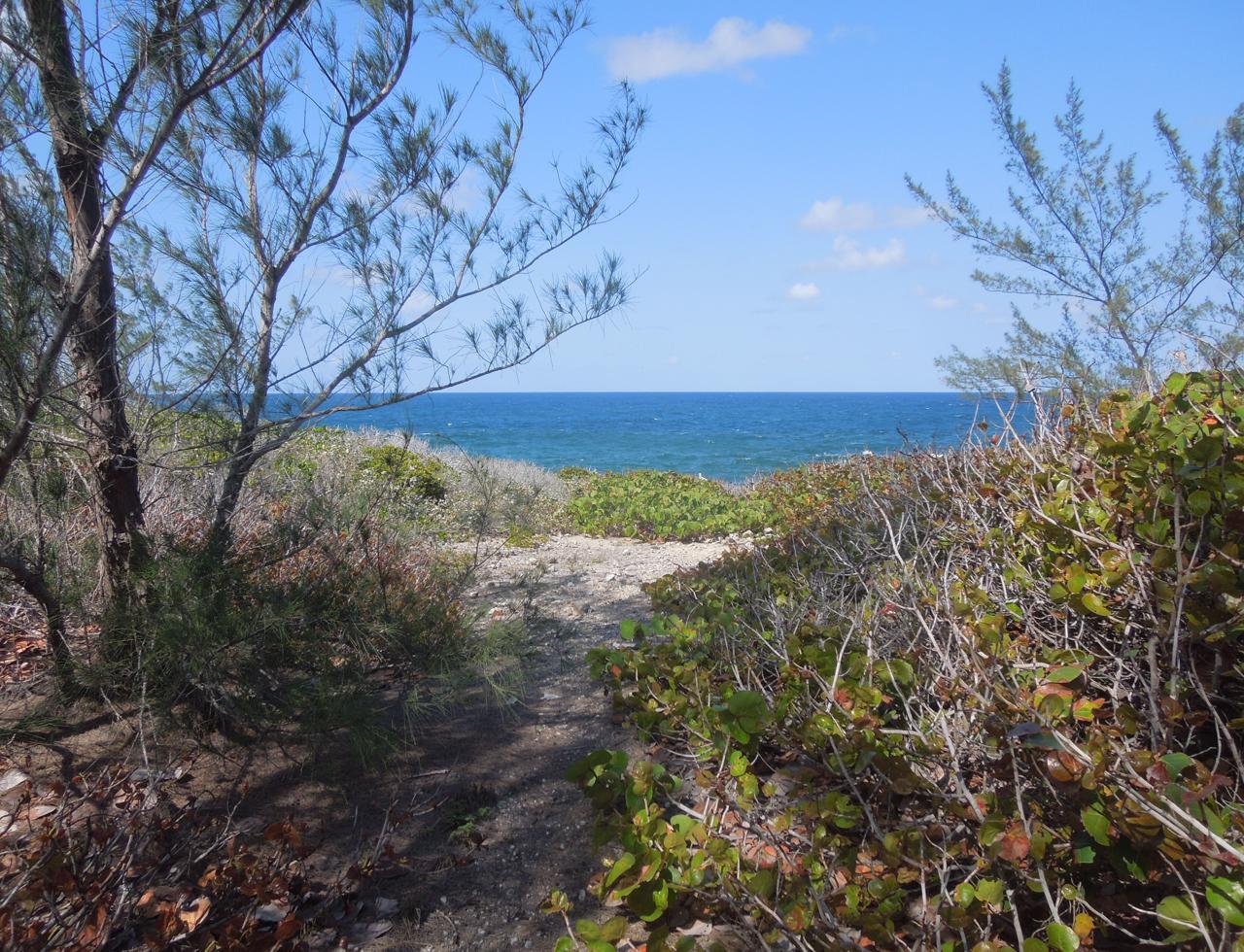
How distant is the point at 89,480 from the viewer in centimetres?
356

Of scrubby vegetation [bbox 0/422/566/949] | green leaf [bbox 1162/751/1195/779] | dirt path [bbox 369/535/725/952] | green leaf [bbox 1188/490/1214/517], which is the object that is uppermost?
green leaf [bbox 1188/490/1214/517]

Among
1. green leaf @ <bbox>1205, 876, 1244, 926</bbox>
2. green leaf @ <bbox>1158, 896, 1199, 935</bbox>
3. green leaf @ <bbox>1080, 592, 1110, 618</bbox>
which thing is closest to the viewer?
green leaf @ <bbox>1205, 876, 1244, 926</bbox>

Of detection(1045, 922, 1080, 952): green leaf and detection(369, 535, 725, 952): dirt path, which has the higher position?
detection(1045, 922, 1080, 952): green leaf

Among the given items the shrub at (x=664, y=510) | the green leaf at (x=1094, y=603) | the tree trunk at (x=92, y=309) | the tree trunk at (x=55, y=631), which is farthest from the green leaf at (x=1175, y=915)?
the shrub at (x=664, y=510)

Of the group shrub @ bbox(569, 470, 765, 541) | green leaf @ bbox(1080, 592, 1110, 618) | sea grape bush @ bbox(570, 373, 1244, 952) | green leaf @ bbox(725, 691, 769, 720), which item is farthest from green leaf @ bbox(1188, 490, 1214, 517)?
shrub @ bbox(569, 470, 765, 541)

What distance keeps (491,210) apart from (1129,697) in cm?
340

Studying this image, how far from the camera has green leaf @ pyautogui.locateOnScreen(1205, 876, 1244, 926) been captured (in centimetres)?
138

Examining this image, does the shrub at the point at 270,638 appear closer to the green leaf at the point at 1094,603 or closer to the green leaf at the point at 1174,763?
the green leaf at the point at 1094,603

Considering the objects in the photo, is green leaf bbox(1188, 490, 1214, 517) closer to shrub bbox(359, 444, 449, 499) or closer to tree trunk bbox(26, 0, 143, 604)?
tree trunk bbox(26, 0, 143, 604)

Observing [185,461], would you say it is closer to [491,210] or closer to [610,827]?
[491,210]

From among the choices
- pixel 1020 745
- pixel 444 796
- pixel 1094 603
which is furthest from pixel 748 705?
pixel 444 796

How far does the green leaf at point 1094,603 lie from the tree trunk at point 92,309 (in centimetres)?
316

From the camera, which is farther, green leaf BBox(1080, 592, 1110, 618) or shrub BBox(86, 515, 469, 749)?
shrub BBox(86, 515, 469, 749)

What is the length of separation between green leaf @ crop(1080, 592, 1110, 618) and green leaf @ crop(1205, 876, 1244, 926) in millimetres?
784
